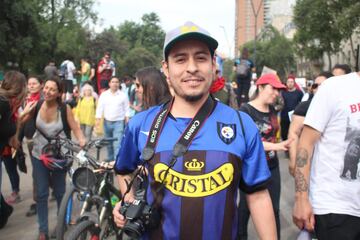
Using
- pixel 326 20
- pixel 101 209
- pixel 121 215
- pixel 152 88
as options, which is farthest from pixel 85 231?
pixel 326 20

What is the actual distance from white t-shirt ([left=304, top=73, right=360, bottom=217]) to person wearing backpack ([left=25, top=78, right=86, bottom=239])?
3.06 m

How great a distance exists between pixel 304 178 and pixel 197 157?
125 cm

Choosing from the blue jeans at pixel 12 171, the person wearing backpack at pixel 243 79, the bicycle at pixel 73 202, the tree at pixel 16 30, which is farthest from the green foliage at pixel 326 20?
the bicycle at pixel 73 202

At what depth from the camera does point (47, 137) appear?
5.58 m

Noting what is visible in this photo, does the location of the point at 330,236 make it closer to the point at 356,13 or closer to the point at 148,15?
the point at 356,13

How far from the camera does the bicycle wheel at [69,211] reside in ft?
15.9

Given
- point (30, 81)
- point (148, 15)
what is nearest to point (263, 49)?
point (148, 15)

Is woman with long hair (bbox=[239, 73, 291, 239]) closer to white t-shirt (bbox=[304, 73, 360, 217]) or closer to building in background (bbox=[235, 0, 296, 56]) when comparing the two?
white t-shirt (bbox=[304, 73, 360, 217])

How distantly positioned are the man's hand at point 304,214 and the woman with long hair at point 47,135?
2961 millimetres

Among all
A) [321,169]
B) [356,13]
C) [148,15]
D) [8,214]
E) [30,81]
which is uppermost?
[148,15]

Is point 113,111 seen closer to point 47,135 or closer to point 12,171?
point 12,171

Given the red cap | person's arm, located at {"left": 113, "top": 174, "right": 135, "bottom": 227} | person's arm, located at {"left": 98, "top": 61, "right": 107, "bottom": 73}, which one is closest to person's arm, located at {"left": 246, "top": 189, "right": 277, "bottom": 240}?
person's arm, located at {"left": 113, "top": 174, "right": 135, "bottom": 227}

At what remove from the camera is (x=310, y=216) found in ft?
9.70

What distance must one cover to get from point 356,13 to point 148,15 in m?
84.7
